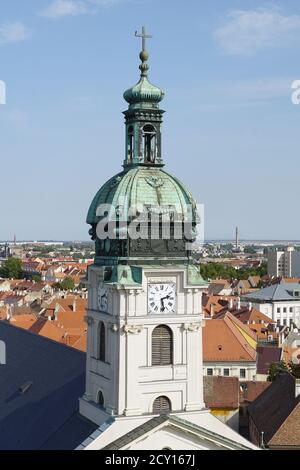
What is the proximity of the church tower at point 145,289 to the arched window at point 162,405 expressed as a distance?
0.04 metres

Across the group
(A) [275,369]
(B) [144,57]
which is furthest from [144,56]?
(A) [275,369]

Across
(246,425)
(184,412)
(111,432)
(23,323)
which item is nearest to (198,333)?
(184,412)

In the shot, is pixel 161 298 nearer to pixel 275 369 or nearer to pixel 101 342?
pixel 101 342

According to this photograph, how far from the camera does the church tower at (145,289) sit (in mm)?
31641

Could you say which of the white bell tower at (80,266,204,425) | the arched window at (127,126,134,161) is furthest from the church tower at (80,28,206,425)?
the arched window at (127,126,134,161)

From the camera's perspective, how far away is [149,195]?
32.5 m

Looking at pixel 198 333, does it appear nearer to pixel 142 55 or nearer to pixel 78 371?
pixel 78 371

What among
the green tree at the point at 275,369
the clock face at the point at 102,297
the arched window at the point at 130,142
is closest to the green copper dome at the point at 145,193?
the arched window at the point at 130,142

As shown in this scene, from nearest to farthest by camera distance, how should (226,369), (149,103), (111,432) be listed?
(111,432), (149,103), (226,369)

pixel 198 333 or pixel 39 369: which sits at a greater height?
pixel 198 333

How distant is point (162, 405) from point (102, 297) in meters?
4.74

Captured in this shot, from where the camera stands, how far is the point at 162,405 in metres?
32.4

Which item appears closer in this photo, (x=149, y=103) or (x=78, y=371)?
(x=149, y=103)
